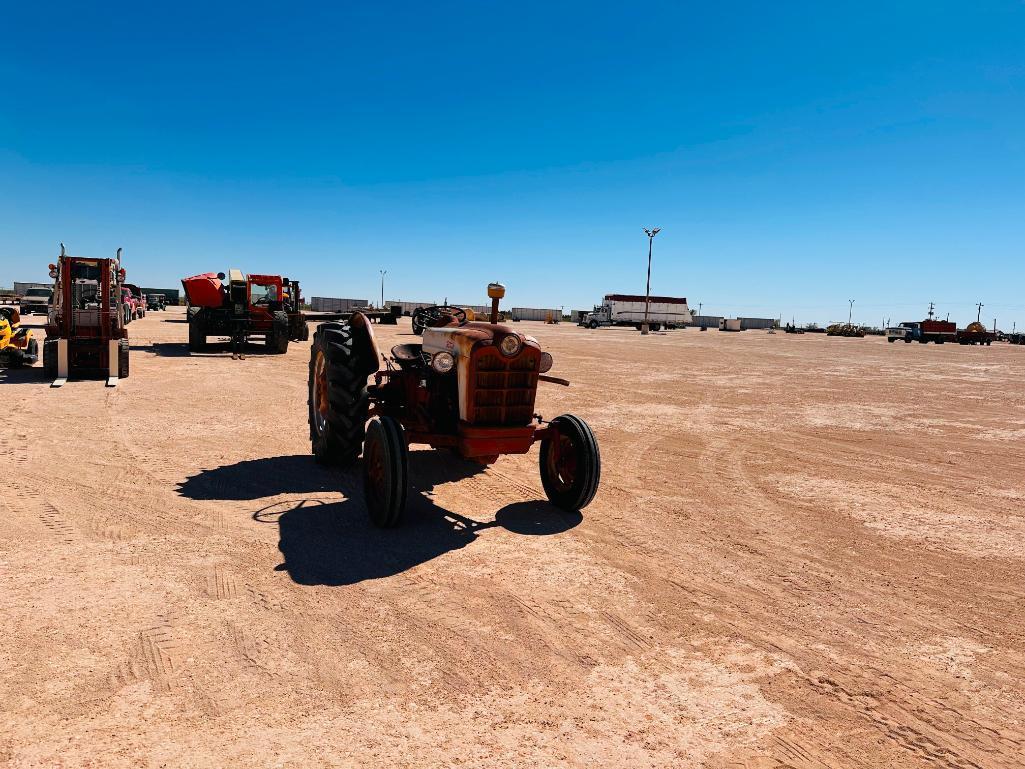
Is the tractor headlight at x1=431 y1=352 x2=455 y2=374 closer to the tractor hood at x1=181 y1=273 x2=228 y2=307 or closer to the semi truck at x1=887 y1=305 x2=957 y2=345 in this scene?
the tractor hood at x1=181 y1=273 x2=228 y2=307

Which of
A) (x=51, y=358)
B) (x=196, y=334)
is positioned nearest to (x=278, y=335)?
(x=196, y=334)

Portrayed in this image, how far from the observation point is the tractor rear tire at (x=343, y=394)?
626cm

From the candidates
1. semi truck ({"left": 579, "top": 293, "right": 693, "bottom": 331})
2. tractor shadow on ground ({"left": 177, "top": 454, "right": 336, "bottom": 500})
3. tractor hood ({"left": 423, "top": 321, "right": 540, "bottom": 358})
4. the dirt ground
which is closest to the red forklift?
the dirt ground

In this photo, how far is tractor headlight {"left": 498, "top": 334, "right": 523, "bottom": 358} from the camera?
5.36 metres

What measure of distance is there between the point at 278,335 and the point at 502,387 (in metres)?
15.7

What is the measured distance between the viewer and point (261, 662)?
3.16 m

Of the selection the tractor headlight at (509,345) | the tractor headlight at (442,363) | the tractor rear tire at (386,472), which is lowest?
the tractor rear tire at (386,472)

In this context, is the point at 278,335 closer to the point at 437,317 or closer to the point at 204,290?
the point at 204,290

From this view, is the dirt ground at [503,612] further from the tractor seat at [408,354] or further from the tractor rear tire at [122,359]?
the tractor rear tire at [122,359]

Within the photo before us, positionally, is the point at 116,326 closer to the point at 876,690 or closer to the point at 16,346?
the point at 16,346

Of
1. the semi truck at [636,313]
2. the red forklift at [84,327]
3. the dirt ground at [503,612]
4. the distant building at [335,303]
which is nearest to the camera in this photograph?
the dirt ground at [503,612]

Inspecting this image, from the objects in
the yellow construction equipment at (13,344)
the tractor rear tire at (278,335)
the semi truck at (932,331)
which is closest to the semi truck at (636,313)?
the semi truck at (932,331)

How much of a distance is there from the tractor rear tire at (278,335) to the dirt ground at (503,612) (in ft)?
37.6

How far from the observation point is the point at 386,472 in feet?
16.2
